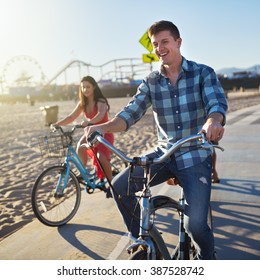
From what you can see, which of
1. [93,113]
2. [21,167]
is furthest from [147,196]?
[21,167]

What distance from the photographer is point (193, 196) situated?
7.45ft

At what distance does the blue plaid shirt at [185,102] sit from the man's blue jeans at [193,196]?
0.07 m

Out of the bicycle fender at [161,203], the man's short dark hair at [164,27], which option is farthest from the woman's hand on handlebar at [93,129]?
the man's short dark hair at [164,27]

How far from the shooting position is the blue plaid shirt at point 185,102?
2424 mm

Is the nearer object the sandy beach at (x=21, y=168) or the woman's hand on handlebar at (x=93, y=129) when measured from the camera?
the woman's hand on handlebar at (x=93, y=129)

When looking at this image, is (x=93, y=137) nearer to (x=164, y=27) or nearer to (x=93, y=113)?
(x=164, y=27)

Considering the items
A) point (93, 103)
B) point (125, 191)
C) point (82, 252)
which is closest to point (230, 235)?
point (82, 252)

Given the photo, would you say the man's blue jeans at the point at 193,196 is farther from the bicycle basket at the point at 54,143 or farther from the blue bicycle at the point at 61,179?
the bicycle basket at the point at 54,143

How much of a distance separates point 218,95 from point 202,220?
0.82 meters

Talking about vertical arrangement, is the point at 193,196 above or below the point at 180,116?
below

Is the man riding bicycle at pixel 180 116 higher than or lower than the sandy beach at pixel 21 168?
higher

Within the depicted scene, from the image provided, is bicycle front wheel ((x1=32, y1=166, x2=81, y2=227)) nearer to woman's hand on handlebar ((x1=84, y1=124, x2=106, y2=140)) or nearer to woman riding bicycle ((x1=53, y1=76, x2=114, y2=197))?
woman riding bicycle ((x1=53, y1=76, x2=114, y2=197))

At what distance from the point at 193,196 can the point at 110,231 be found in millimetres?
1813

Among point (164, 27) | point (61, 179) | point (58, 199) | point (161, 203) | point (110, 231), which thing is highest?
point (164, 27)
